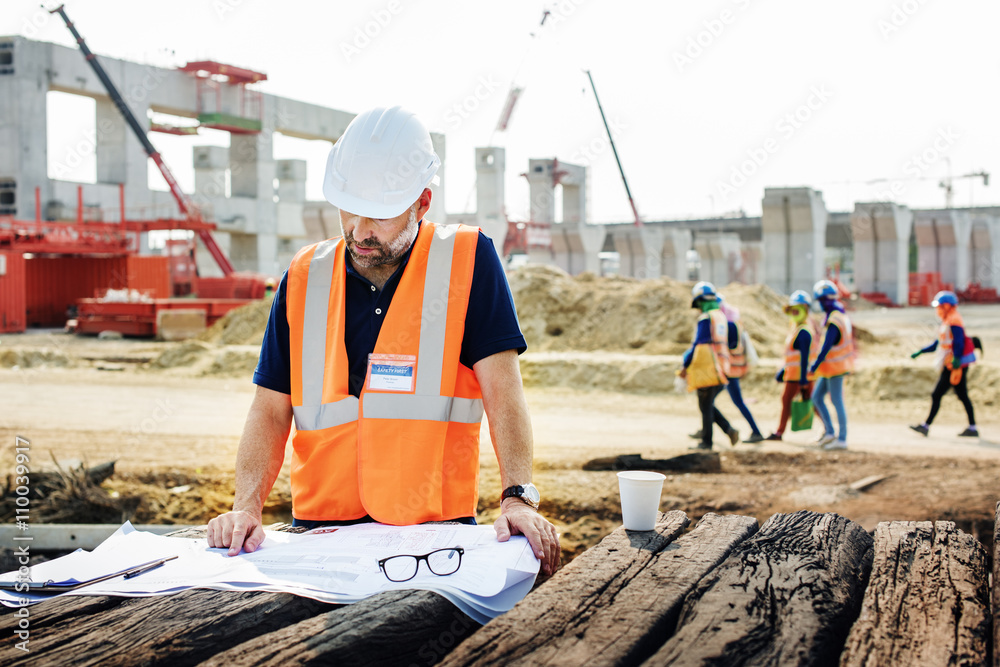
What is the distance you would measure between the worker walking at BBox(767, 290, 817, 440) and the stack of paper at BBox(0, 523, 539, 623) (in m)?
8.59

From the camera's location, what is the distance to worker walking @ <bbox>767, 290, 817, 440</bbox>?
9.93 meters

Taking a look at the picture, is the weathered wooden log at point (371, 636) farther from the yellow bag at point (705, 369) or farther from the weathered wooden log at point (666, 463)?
the yellow bag at point (705, 369)

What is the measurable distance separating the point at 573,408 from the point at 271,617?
1236 centimetres

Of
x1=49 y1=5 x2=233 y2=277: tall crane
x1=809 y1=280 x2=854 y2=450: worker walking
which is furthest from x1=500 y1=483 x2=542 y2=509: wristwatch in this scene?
x1=49 y1=5 x2=233 y2=277: tall crane

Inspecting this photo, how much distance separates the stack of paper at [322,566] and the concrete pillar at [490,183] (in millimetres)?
37792

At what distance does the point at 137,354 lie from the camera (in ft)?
67.2

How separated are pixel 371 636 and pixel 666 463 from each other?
7091mm

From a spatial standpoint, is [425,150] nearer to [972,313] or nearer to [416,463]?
[416,463]

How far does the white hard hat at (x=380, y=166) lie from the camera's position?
232cm

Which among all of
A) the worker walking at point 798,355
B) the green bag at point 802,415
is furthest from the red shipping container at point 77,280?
the green bag at point 802,415

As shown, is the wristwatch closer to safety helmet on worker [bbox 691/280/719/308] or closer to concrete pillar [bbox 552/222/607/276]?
safety helmet on worker [bbox 691/280/719/308]

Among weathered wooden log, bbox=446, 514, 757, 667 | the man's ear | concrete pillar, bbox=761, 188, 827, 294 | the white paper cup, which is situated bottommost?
weathered wooden log, bbox=446, 514, 757, 667

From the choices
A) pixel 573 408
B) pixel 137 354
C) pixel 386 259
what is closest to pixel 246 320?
pixel 137 354

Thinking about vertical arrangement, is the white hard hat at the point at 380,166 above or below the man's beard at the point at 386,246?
above
